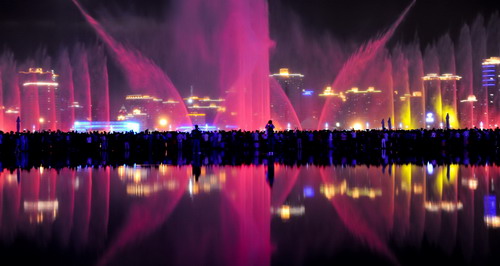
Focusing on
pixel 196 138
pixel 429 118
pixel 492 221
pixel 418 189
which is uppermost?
pixel 429 118

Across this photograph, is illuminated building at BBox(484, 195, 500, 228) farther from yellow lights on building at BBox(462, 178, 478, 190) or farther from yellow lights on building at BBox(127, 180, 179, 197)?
yellow lights on building at BBox(127, 180, 179, 197)

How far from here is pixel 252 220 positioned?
9875 millimetres

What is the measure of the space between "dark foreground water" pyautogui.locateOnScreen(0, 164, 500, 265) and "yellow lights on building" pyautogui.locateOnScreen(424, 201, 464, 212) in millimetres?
20

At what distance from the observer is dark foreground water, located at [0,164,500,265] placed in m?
7.38

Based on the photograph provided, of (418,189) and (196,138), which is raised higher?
(196,138)

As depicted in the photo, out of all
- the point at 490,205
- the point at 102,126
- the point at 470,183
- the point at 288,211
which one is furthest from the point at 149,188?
the point at 102,126

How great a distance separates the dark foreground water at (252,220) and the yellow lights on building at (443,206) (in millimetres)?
20

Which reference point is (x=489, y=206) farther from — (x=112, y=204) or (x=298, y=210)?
(x=112, y=204)

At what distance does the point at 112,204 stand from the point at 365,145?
1054 inches

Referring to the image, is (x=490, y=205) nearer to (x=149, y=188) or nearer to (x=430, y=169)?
(x=149, y=188)

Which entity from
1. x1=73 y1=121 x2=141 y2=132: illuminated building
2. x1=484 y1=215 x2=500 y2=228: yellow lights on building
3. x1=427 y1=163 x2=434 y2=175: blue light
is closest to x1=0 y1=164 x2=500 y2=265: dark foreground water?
x1=484 y1=215 x2=500 y2=228: yellow lights on building

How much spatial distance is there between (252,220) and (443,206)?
3920 mm

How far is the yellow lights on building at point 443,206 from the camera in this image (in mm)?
10961

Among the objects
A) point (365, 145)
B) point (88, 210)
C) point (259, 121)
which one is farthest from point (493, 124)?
point (88, 210)
